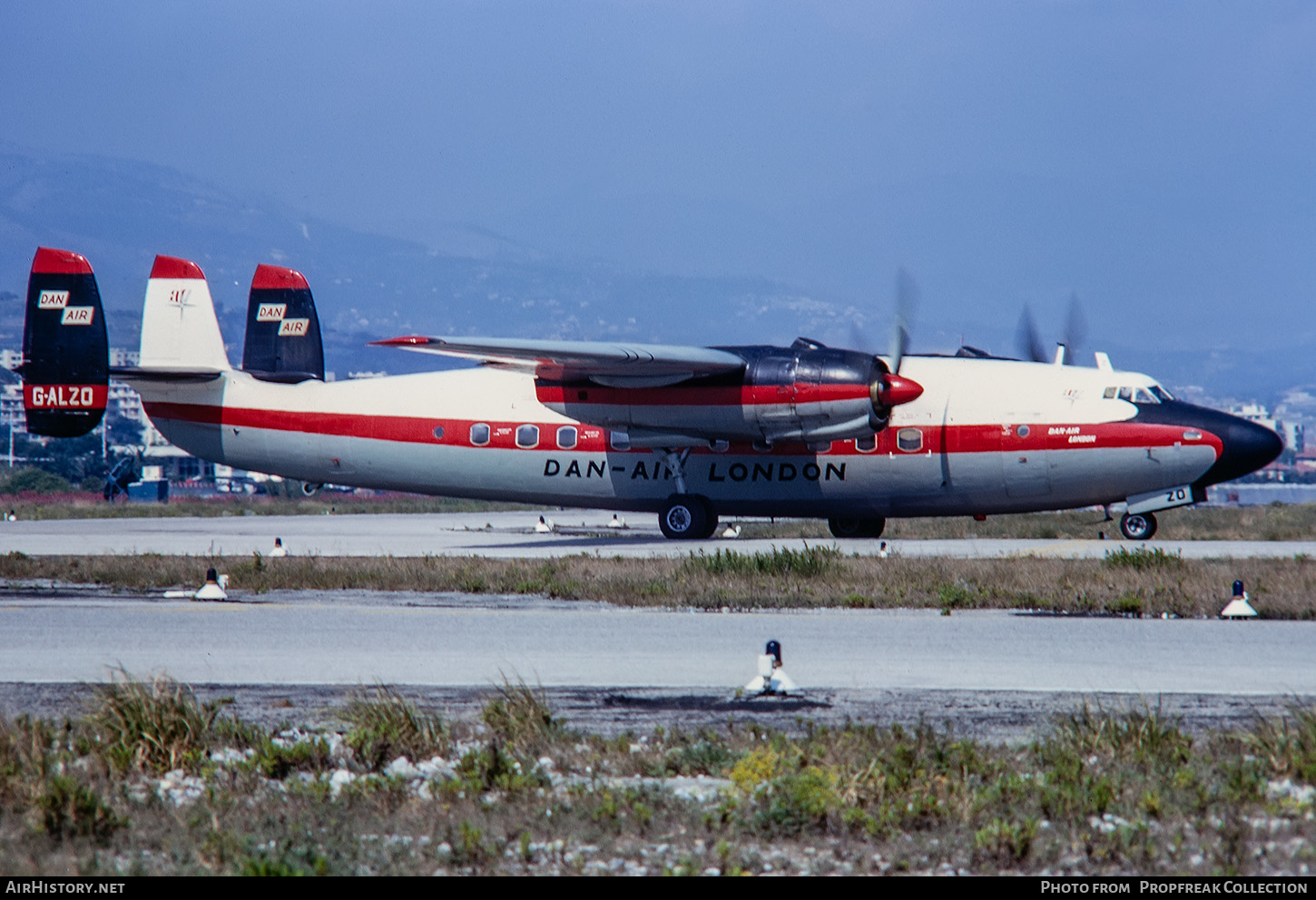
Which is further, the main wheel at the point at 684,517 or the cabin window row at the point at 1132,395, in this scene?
the main wheel at the point at 684,517

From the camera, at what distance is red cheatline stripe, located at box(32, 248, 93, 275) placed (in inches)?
1151

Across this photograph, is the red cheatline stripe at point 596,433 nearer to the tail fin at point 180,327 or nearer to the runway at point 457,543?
the tail fin at point 180,327

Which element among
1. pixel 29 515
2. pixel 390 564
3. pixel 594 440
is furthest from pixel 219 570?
pixel 29 515

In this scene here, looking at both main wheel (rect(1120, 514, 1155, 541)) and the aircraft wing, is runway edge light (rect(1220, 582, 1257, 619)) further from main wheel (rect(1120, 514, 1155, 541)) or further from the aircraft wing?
the aircraft wing

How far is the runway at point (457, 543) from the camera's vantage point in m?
25.7

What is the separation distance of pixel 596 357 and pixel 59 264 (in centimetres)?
1364

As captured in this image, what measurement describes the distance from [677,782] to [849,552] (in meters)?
17.4

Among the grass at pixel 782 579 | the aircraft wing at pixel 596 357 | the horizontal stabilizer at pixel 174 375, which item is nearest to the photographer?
the grass at pixel 782 579

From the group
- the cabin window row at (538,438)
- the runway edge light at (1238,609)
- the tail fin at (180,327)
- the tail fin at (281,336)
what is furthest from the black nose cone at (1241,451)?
the tail fin at (180,327)

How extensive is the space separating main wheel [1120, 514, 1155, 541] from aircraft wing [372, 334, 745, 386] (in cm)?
942

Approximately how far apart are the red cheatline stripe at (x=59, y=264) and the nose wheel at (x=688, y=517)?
14.8 meters

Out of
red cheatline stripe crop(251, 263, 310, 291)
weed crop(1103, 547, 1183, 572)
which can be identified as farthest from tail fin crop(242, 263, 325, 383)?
weed crop(1103, 547, 1183, 572)

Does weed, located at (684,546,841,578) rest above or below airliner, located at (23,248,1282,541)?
below
